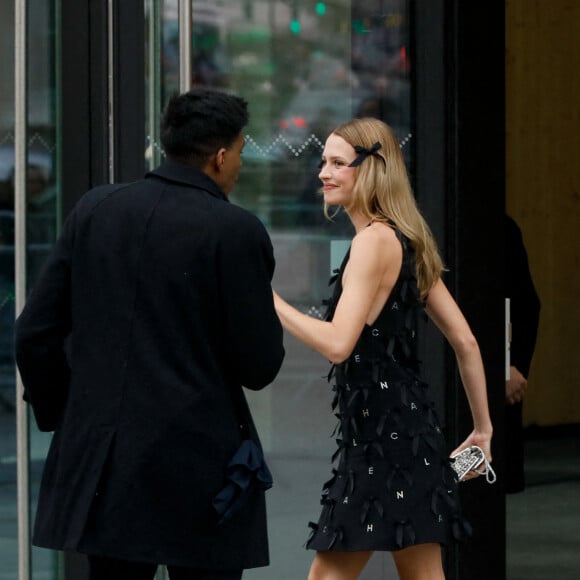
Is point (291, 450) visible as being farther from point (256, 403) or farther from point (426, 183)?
point (426, 183)

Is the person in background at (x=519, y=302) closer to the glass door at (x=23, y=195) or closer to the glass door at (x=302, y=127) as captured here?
the glass door at (x=302, y=127)

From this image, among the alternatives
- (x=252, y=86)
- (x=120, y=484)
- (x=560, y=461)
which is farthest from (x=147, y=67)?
(x=560, y=461)

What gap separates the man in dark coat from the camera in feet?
11.2

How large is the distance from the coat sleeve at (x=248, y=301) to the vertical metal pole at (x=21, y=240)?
223 cm

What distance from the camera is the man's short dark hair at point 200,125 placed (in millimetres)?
3518

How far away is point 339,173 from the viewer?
4418mm

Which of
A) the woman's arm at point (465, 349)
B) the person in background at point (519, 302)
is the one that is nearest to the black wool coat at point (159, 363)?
the woman's arm at point (465, 349)

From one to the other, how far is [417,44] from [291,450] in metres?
1.54

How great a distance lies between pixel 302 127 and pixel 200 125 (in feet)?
7.14

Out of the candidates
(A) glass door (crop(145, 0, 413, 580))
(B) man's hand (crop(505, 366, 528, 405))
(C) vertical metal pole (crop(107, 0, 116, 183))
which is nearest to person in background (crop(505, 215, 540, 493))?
(B) man's hand (crop(505, 366, 528, 405))

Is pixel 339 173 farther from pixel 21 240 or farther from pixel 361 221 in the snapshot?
pixel 21 240

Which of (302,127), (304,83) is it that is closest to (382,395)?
(302,127)

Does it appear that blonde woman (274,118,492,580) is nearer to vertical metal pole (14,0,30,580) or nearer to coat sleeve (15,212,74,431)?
coat sleeve (15,212,74,431)

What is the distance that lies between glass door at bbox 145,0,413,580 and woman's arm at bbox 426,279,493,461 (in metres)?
1.22
